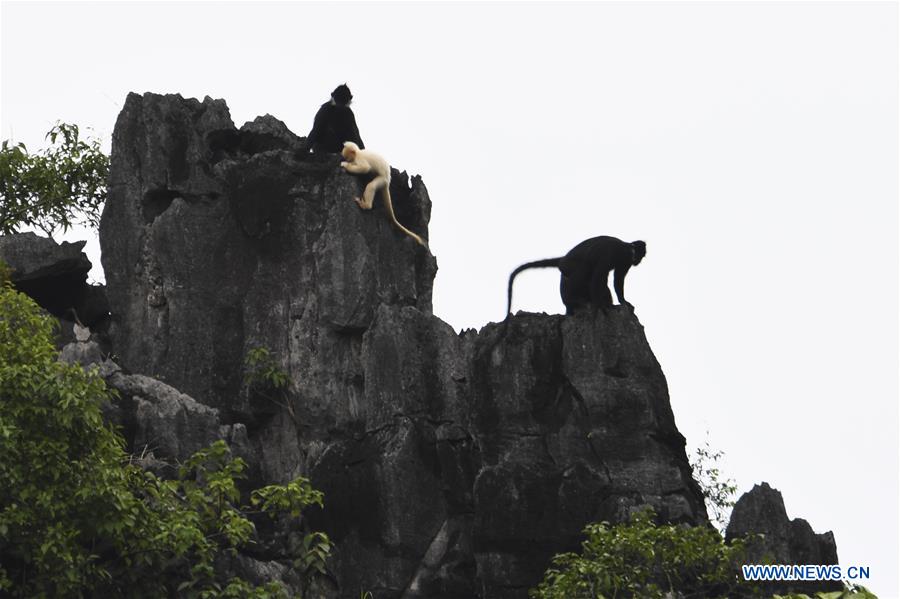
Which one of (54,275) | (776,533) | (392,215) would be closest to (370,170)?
(392,215)

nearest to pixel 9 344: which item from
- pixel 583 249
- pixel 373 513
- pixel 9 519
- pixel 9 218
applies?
pixel 9 519

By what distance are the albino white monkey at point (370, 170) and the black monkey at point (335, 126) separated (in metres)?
0.66

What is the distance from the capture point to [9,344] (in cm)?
2022

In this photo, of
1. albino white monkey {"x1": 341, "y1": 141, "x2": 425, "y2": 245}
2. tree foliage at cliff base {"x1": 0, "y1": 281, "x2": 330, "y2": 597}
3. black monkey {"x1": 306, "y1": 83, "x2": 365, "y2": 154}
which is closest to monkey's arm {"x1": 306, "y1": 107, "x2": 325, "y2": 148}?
black monkey {"x1": 306, "y1": 83, "x2": 365, "y2": 154}

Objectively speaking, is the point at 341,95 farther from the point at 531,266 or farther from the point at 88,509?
the point at 88,509

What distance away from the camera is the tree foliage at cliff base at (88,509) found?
18656 mm

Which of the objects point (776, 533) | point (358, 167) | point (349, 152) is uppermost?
point (349, 152)

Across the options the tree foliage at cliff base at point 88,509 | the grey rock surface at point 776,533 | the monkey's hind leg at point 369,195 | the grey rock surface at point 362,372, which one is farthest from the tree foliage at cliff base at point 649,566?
the monkey's hind leg at point 369,195

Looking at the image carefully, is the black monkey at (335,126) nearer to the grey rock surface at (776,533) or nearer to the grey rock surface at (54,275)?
the grey rock surface at (54,275)

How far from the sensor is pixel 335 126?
27.3 m

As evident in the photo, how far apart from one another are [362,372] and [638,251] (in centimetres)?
362

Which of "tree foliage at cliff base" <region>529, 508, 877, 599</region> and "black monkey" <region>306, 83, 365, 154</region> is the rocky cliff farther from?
"tree foliage at cliff base" <region>529, 508, 877, 599</region>

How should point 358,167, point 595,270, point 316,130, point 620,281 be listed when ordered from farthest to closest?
1. point 316,130
2. point 358,167
3. point 620,281
4. point 595,270

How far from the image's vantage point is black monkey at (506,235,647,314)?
2402 centimetres
